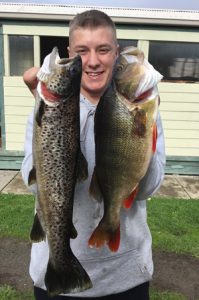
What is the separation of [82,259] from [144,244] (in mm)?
384

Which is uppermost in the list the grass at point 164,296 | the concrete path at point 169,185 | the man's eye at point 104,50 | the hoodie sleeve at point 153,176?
the man's eye at point 104,50

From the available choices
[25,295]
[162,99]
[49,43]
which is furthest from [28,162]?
[49,43]

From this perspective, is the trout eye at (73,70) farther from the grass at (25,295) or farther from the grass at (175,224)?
the grass at (175,224)

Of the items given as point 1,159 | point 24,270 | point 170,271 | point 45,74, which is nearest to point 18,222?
point 24,270

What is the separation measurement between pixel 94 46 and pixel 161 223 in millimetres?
4503

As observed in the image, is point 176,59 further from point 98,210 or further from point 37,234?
point 37,234

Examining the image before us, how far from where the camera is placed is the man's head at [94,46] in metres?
2.05

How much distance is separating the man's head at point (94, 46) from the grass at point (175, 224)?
3766 millimetres

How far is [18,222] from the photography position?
5.96 meters

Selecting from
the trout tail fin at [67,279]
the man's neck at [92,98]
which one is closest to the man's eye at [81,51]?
the man's neck at [92,98]

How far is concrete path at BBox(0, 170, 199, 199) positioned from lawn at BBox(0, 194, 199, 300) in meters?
0.45

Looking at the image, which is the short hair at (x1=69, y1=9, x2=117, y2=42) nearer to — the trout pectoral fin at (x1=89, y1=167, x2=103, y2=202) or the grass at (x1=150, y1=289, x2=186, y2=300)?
the trout pectoral fin at (x1=89, y1=167, x2=103, y2=202)

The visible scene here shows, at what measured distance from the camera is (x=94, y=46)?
2.06 metres

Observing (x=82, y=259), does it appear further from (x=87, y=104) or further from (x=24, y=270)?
(x=24, y=270)
